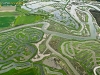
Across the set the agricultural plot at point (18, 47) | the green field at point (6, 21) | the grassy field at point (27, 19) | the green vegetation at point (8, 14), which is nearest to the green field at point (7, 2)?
the green vegetation at point (8, 14)

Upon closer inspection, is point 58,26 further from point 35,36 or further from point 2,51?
point 2,51

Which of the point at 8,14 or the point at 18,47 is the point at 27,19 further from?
the point at 18,47

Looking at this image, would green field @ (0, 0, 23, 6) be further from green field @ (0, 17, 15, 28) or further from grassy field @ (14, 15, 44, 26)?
grassy field @ (14, 15, 44, 26)

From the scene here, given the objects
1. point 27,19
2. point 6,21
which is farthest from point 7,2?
point 27,19

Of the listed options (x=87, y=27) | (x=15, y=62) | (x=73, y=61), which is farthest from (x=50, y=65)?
(x=87, y=27)

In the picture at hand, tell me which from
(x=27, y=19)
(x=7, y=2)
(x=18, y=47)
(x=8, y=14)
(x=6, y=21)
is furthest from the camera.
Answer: (x=7, y=2)
